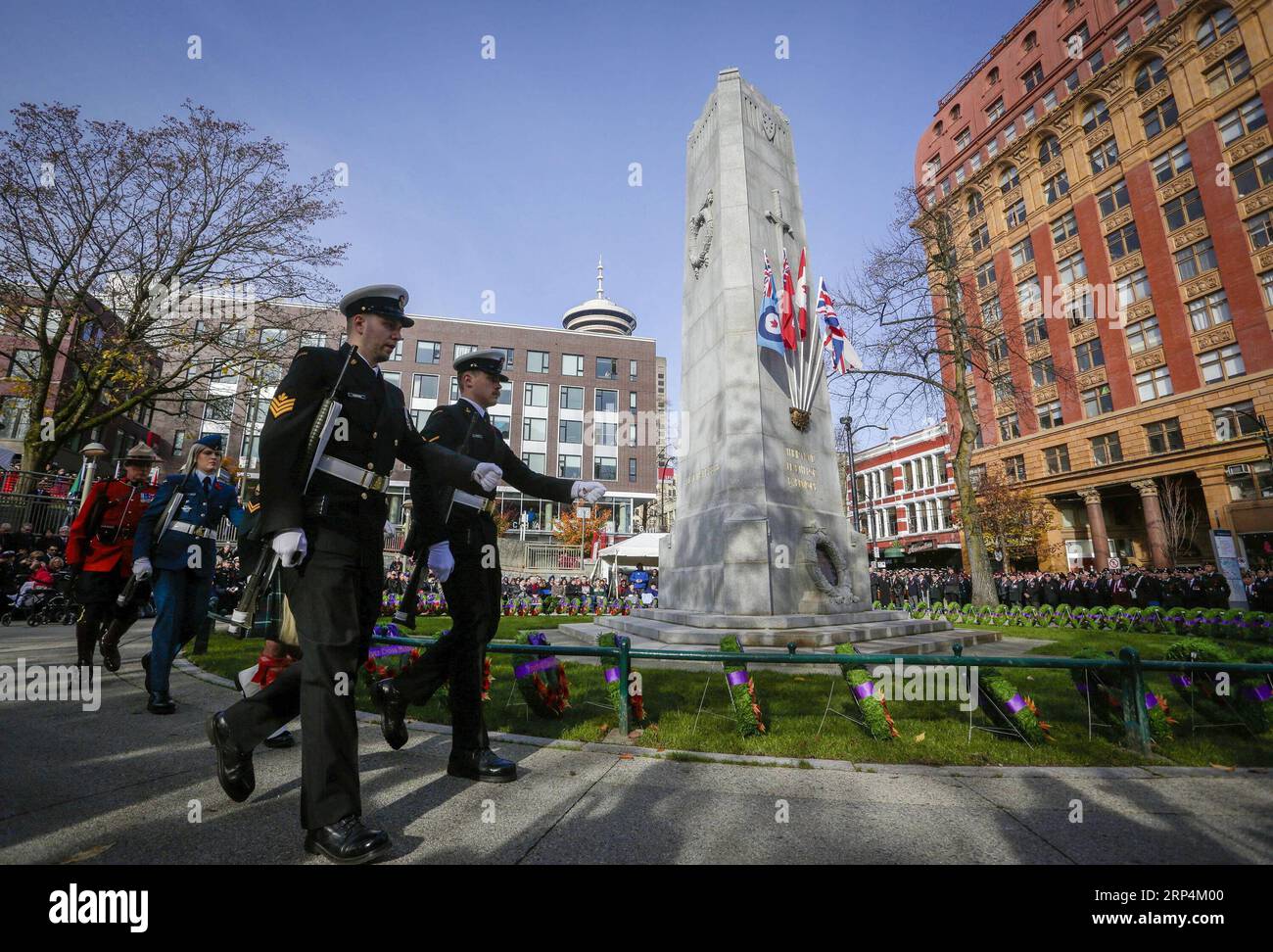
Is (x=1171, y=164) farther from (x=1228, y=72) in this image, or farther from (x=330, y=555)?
(x=330, y=555)

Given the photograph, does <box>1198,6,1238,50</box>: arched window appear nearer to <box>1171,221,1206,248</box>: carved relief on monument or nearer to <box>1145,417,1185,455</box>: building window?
<box>1171,221,1206,248</box>: carved relief on monument

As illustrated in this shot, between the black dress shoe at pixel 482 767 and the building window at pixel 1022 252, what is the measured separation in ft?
165

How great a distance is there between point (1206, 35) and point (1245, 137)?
301 inches

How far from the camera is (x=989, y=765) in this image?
13.1 ft

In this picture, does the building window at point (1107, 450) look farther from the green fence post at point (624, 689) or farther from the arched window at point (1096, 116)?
the green fence post at point (624, 689)

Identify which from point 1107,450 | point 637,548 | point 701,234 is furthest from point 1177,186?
point 637,548

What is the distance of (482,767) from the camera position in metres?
3.48

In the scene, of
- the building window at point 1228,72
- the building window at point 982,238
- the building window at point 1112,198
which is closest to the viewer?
the building window at point 1228,72

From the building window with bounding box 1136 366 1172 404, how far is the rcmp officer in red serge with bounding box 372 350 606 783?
42.6 meters

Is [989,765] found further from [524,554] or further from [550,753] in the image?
[524,554]

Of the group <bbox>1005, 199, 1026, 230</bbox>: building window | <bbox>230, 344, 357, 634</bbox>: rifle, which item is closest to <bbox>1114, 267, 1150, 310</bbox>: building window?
<bbox>1005, 199, 1026, 230</bbox>: building window

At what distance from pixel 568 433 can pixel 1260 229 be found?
45805 millimetres

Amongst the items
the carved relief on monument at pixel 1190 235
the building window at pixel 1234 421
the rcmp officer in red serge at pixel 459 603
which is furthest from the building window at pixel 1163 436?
the rcmp officer in red serge at pixel 459 603

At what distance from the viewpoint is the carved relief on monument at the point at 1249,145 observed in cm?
2997
